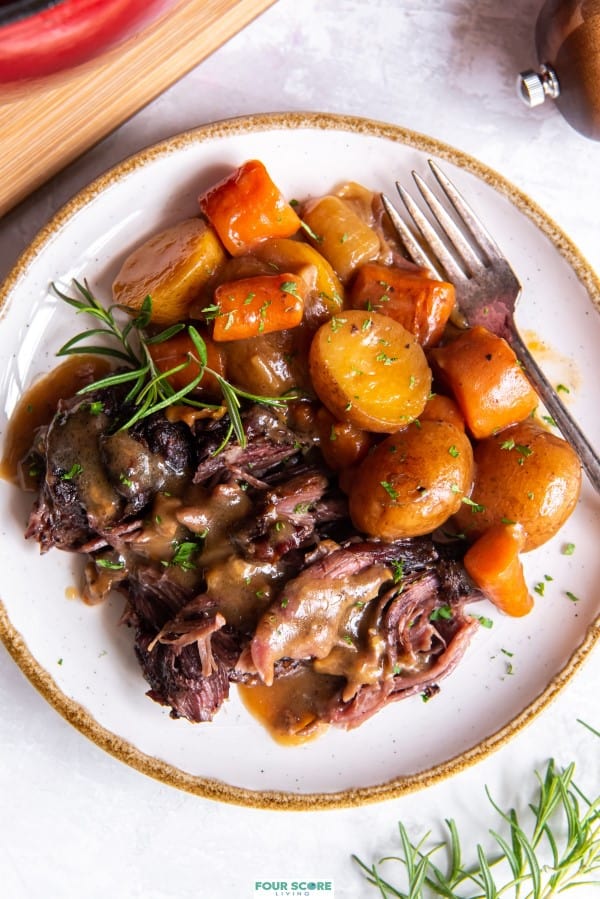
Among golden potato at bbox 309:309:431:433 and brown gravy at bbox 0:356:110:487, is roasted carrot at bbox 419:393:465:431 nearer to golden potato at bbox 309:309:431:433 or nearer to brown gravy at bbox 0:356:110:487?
golden potato at bbox 309:309:431:433

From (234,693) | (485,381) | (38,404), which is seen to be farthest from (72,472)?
(485,381)

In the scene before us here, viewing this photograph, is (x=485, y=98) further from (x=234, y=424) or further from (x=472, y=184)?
(x=234, y=424)

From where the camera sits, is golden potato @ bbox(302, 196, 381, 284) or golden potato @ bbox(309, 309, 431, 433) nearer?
golden potato @ bbox(309, 309, 431, 433)

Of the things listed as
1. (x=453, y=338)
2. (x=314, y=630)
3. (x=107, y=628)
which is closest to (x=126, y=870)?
(x=107, y=628)

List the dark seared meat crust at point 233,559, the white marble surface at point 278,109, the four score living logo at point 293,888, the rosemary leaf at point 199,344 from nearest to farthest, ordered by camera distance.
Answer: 1. the rosemary leaf at point 199,344
2. the dark seared meat crust at point 233,559
3. the white marble surface at point 278,109
4. the four score living logo at point 293,888

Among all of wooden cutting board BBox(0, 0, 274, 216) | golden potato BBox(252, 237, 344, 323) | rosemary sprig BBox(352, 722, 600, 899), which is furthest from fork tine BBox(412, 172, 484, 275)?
rosemary sprig BBox(352, 722, 600, 899)

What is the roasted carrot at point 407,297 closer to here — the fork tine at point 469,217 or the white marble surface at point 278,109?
the fork tine at point 469,217

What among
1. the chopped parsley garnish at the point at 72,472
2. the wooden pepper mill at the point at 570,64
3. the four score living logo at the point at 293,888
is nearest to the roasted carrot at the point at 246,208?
the chopped parsley garnish at the point at 72,472
